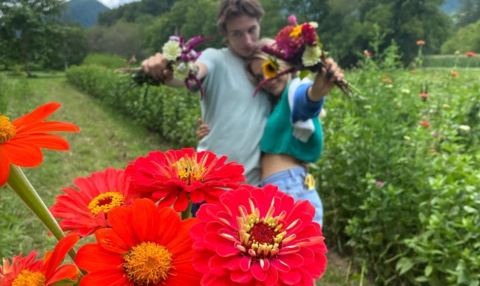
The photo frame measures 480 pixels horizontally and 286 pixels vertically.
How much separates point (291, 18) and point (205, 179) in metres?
1.57

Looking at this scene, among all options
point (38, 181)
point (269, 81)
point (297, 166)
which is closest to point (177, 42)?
point (269, 81)

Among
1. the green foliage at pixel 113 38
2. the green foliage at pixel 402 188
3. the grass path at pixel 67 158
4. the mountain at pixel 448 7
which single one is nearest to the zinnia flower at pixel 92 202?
the grass path at pixel 67 158

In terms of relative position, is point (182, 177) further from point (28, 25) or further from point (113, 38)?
point (113, 38)

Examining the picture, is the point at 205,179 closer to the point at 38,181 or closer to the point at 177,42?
the point at 177,42

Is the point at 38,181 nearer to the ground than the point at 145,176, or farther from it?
nearer to the ground

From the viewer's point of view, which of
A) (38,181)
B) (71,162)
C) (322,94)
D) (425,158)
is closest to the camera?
(322,94)

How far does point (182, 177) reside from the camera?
0.44 m

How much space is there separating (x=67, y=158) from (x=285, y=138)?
16.0ft

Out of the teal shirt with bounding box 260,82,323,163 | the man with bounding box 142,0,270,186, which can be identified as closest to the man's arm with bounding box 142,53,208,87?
the man with bounding box 142,0,270,186

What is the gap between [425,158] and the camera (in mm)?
2873

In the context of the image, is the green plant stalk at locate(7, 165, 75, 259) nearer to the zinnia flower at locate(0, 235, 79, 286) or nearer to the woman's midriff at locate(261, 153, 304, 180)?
the zinnia flower at locate(0, 235, 79, 286)

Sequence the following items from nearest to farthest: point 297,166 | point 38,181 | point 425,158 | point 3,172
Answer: point 3,172 < point 297,166 < point 425,158 < point 38,181

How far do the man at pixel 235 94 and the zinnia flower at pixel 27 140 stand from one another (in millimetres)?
1623

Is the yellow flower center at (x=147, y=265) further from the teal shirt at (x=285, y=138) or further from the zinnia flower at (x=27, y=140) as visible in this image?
the teal shirt at (x=285, y=138)
